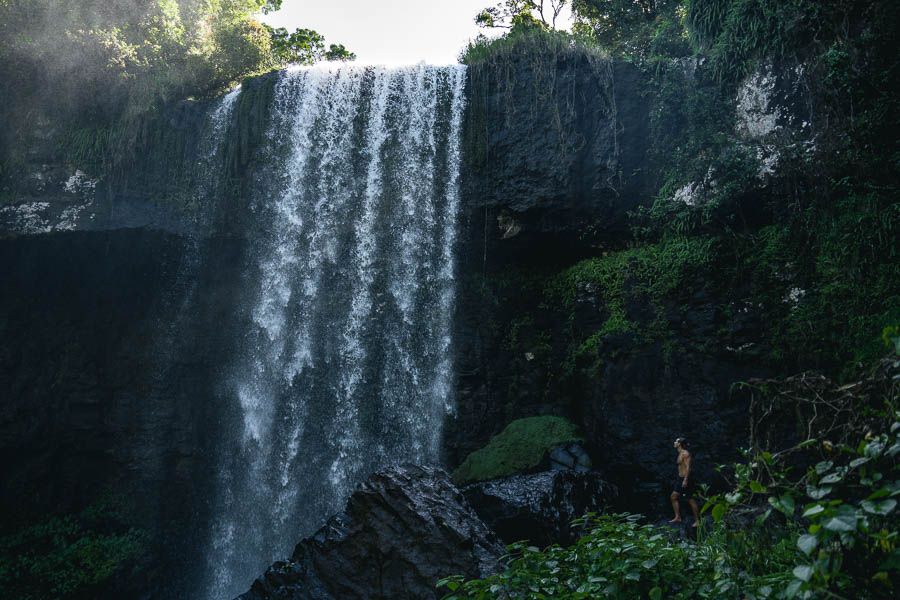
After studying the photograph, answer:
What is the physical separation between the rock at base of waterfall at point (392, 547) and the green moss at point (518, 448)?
321cm

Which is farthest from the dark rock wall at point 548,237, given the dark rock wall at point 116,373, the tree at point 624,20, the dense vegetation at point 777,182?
the dark rock wall at point 116,373

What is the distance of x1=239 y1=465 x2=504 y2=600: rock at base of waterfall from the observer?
6.08 meters

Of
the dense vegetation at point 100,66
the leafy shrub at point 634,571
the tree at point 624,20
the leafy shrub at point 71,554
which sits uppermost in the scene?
the tree at point 624,20

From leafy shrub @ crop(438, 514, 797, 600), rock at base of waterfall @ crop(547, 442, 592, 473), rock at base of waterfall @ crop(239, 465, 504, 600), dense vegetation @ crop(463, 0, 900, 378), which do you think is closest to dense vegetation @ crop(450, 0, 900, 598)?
dense vegetation @ crop(463, 0, 900, 378)

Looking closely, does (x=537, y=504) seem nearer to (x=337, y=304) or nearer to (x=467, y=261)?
(x=467, y=261)

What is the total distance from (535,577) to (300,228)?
444 inches

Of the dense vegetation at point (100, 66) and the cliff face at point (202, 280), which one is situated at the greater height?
the dense vegetation at point (100, 66)

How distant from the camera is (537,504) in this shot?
27.3 feet

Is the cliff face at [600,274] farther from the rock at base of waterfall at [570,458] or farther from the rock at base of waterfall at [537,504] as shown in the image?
the rock at base of waterfall at [537,504]

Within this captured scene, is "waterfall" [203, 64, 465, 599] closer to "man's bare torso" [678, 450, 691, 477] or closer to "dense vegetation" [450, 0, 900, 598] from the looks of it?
"dense vegetation" [450, 0, 900, 598]

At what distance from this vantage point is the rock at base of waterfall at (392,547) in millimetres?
6078

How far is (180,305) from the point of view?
13633 mm

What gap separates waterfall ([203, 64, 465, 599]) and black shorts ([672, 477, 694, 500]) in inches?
175

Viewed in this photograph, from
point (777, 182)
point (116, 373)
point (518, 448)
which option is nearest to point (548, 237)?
point (777, 182)
